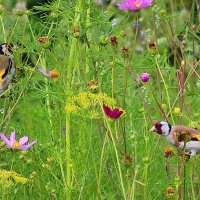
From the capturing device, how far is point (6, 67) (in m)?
2.20

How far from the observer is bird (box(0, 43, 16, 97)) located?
2.20m

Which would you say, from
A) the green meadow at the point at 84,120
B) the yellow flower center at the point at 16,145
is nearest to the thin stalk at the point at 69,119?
the green meadow at the point at 84,120

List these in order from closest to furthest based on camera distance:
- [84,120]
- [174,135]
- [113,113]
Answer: [113,113] → [174,135] → [84,120]

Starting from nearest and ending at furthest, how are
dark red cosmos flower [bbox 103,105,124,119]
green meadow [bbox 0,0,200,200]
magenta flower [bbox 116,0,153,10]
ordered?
dark red cosmos flower [bbox 103,105,124,119]
green meadow [bbox 0,0,200,200]
magenta flower [bbox 116,0,153,10]

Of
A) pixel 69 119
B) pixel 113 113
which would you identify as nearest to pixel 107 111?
pixel 113 113

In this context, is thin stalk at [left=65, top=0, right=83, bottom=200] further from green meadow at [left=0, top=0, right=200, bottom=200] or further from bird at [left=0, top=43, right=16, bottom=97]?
bird at [left=0, top=43, right=16, bottom=97]

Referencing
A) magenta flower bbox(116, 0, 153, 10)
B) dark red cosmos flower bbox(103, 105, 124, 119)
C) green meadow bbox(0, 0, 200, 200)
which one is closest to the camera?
dark red cosmos flower bbox(103, 105, 124, 119)

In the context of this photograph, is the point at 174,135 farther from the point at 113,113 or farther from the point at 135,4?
the point at 135,4

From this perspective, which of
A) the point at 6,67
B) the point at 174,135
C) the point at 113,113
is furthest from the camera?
the point at 6,67

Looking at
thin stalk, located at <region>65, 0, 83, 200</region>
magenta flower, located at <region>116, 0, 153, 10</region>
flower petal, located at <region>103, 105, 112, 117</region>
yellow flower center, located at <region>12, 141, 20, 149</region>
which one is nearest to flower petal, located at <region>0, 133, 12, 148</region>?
yellow flower center, located at <region>12, 141, 20, 149</region>

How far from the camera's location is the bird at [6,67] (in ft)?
7.23

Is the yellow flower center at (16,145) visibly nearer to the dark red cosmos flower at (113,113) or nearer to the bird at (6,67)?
the bird at (6,67)

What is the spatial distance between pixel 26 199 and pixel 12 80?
1.13 ft

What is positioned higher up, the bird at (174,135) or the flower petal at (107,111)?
the flower petal at (107,111)
